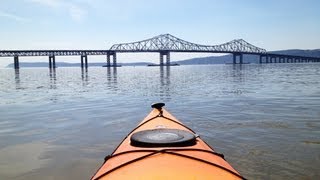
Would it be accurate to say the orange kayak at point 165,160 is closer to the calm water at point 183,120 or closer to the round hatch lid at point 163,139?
the round hatch lid at point 163,139

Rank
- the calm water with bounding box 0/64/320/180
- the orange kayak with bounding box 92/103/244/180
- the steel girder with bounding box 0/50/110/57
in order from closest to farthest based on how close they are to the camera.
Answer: the orange kayak with bounding box 92/103/244/180 < the calm water with bounding box 0/64/320/180 < the steel girder with bounding box 0/50/110/57

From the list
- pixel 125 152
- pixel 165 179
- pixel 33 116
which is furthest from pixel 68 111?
pixel 165 179

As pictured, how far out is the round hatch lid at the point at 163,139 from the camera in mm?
4895

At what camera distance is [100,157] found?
781 cm

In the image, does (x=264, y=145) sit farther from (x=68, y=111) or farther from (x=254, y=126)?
(x=68, y=111)

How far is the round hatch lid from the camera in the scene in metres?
4.89

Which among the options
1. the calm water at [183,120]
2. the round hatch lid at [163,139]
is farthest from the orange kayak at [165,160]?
the calm water at [183,120]

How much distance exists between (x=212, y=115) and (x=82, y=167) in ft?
22.8

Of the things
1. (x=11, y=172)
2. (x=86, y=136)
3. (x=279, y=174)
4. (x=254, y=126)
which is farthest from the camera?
(x=254, y=126)

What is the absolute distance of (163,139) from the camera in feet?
16.6

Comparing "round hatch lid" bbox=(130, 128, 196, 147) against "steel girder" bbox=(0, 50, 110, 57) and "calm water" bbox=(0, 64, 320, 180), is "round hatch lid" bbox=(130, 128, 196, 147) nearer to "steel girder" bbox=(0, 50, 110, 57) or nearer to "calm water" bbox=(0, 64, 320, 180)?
"calm water" bbox=(0, 64, 320, 180)

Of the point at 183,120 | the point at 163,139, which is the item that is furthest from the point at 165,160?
the point at 183,120

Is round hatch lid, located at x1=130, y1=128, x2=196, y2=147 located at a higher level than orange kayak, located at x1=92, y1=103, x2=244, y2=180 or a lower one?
higher

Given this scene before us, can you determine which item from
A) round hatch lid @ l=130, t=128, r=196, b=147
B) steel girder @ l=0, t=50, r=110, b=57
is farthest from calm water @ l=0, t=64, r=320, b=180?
steel girder @ l=0, t=50, r=110, b=57
